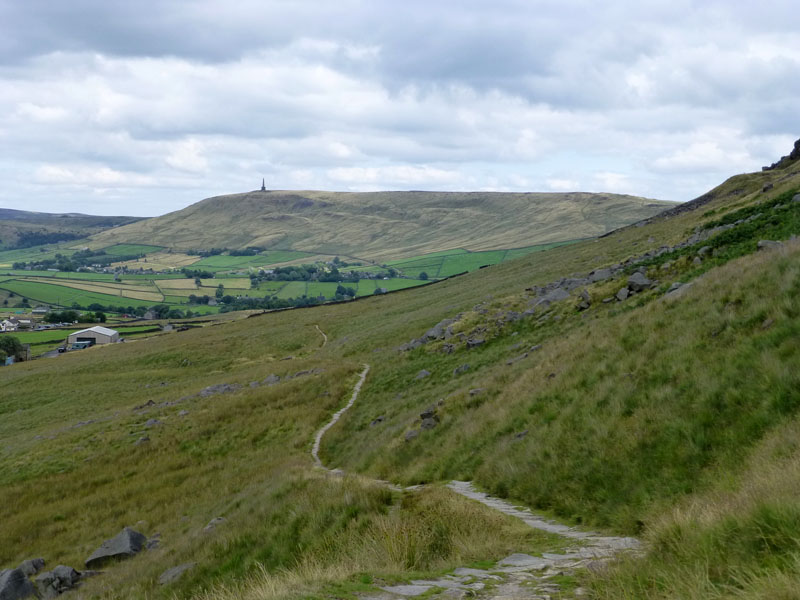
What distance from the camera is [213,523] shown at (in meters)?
16.3

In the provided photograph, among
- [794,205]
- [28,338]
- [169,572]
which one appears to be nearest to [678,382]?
[169,572]

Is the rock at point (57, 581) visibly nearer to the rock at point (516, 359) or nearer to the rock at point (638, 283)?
the rock at point (516, 359)

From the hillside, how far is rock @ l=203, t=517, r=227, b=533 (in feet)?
0.38

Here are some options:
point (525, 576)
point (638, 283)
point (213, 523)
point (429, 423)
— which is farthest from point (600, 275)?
point (525, 576)

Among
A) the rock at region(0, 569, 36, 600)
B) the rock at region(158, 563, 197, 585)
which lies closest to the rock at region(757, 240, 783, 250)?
the rock at region(158, 563, 197, 585)

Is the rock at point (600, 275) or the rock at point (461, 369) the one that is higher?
the rock at point (600, 275)

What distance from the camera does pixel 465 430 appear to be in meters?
16.9

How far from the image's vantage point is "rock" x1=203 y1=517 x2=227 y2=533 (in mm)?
15491

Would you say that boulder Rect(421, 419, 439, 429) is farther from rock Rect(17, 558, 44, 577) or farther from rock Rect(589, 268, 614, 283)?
rock Rect(589, 268, 614, 283)

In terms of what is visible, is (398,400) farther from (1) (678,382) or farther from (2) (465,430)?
(1) (678,382)

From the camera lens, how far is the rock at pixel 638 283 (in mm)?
26578

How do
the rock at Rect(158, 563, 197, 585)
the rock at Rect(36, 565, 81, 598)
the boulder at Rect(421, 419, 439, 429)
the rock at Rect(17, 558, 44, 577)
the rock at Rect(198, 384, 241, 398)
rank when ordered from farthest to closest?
the rock at Rect(198, 384, 241, 398)
the boulder at Rect(421, 419, 439, 429)
the rock at Rect(17, 558, 44, 577)
the rock at Rect(36, 565, 81, 598)
the rock at Rect(158, 563, 197, 585)

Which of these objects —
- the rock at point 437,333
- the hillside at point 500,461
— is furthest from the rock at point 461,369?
the rock at point 437,333

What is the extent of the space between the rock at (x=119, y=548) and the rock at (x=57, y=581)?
104 centimetres
